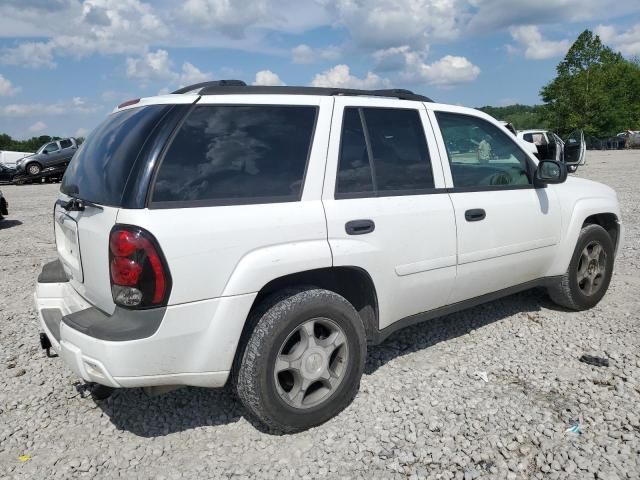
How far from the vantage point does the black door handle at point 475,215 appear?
3.61 m

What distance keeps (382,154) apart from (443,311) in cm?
121

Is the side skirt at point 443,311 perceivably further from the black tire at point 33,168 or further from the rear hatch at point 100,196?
the black tire at point 33,168

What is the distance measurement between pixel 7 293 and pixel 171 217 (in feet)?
14.7

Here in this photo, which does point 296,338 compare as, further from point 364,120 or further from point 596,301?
point 596,301

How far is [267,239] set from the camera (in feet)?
8.86

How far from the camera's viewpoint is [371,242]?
309cm

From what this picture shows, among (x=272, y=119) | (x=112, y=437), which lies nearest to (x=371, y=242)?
(x=272, y=119)

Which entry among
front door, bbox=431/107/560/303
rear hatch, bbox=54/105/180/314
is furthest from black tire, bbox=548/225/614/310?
rear hatch, bbox=54/105/180/314

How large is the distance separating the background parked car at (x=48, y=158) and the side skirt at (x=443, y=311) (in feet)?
77.5

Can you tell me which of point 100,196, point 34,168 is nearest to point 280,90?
point 100,196

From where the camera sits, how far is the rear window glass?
2.60m

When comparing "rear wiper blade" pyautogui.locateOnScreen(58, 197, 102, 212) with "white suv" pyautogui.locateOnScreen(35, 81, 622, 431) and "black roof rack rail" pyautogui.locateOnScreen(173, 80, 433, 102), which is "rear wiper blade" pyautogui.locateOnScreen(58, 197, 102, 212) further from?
"black roof rack rail" pyautogui.locateOnScreen(173, 80, 433, 102)

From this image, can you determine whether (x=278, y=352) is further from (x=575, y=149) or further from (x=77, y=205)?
(x=575, y=149)

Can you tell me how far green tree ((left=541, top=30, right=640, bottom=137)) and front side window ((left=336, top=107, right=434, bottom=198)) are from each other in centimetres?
5149
